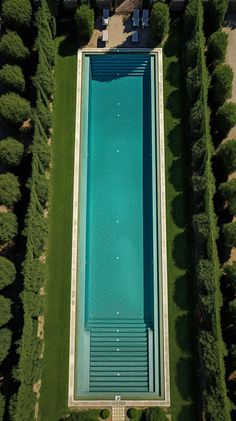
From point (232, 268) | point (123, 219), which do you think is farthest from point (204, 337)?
point (123, 219)

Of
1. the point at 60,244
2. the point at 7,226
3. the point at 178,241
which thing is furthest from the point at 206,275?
the point at 7,226

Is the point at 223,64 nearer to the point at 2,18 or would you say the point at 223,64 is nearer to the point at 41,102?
the point at 41,102

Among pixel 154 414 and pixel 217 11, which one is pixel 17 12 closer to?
pixel 217 11

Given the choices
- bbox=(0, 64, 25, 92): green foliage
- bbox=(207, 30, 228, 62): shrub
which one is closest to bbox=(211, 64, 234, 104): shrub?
bbox=(207, 30, 228, 62): shrub

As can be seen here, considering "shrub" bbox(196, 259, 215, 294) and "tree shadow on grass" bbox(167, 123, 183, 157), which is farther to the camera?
"tree shadow on grass" bbox(167, 123, 183, 157)

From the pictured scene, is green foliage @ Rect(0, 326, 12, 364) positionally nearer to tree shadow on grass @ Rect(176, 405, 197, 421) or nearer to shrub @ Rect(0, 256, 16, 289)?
shrub @ Rect(0, 256, 16, 289)
